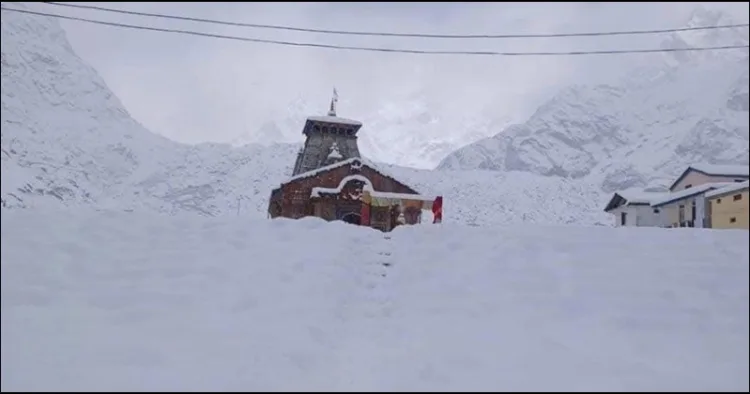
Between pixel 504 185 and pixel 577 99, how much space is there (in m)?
91.7

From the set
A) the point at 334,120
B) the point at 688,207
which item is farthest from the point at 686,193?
the point at 334,120

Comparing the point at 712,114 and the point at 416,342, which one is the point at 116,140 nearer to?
the point at 712,114

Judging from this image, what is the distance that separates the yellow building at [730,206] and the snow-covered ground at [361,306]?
917 millimetres

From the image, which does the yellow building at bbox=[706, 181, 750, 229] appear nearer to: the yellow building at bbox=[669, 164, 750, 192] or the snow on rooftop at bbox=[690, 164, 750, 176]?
the yellow building at bbox=[669, 164, 750, 192]

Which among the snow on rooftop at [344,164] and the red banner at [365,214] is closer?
the red banner at [365,214]

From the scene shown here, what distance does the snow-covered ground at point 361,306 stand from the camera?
241 inches

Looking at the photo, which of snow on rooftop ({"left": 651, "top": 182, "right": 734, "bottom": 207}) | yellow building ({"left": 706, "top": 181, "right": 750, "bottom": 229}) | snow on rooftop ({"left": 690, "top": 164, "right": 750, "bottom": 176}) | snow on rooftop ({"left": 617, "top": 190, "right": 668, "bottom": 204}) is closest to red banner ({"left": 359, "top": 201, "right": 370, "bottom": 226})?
snow on rooftop ({"left": 651, "top": 182, "right": 734, "bottom": 207})

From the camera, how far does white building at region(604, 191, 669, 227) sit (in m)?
20.2

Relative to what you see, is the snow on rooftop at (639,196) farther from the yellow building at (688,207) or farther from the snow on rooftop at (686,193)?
the snow on rooftop at (686,193)

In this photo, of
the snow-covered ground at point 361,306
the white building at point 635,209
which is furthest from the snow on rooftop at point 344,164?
the snow-covered ground at point 361,306

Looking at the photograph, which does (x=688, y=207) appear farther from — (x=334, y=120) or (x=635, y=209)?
(x=334, y=120)

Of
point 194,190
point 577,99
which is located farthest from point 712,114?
point 577,99


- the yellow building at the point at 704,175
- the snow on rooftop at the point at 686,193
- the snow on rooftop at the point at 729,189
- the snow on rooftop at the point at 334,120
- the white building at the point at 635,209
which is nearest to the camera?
the snow on rooftop at the point at 729,189

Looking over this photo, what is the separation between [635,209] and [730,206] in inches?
454
